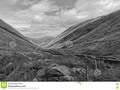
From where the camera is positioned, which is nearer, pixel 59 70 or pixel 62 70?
pixel 59 70

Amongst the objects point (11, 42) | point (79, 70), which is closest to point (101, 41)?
point (11, 42)

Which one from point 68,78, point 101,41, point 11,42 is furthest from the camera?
point 11,42

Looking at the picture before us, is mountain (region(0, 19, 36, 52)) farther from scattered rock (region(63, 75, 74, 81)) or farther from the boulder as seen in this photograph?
scattered rock (region(63, 75, 74, 81))

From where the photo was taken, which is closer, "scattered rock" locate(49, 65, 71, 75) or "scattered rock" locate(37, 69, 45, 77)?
"scattered rock" locate(37, 69, 45, 77)

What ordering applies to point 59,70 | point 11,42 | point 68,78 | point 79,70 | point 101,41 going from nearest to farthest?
point 68,78, point 59,70, point 79,70, point 101,41, point 11,42

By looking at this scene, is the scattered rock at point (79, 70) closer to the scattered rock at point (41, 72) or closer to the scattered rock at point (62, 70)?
the scattered rock at point (62, 70)

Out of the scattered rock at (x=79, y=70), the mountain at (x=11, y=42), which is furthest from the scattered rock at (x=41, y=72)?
the mountain at (x=11, y=42)

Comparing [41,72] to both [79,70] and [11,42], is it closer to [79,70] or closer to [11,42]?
[79,70]

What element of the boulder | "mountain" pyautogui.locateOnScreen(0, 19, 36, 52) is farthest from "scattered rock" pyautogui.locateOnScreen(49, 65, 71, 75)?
"mountain" pyautogui.locateOnScreen(0, 19, 36, 52)

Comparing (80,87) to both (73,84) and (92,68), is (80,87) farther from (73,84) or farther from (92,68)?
(92,68)

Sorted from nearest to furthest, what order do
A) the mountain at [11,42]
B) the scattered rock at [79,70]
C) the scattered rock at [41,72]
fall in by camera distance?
1. the scattered rock at [41,72]
2. the scattered rock at [79,70]
3. the mountain at [11,42]

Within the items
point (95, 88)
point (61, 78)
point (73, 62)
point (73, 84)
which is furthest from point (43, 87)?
point (73, 62)

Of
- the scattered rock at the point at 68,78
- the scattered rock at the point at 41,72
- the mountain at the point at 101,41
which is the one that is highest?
the mountain at the point at 101,41

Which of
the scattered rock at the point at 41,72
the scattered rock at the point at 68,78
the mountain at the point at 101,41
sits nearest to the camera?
the scattered rock at the point at 68,78
